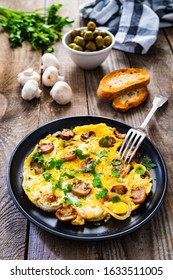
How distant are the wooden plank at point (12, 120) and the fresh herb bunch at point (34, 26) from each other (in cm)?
9

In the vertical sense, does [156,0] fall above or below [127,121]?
above

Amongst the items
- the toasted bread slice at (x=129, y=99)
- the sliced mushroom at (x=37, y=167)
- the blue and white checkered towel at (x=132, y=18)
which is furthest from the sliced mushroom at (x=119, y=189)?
the blue and white checkered towel at (x=132, y=18)

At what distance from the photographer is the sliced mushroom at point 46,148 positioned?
2.42 m

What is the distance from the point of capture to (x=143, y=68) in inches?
142

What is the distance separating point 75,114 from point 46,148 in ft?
2.24

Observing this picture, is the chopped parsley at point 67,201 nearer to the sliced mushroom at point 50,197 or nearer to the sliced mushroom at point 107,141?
the sliced mushroom at point 50,197

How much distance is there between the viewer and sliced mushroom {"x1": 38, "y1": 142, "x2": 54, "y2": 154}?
2.42 meters

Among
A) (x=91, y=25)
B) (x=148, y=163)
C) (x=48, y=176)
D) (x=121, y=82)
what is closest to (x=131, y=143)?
(x=148, y=163)

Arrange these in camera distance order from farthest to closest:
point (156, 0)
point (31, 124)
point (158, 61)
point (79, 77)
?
point (156, 0) < point (158, 61) < point (79, 77) < point (31, 124)

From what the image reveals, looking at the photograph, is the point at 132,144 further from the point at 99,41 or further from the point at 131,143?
the point at 99,41

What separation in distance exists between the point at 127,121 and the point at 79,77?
2.49 ft

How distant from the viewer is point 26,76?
329cm

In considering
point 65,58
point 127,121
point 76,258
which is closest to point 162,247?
point 76,258
